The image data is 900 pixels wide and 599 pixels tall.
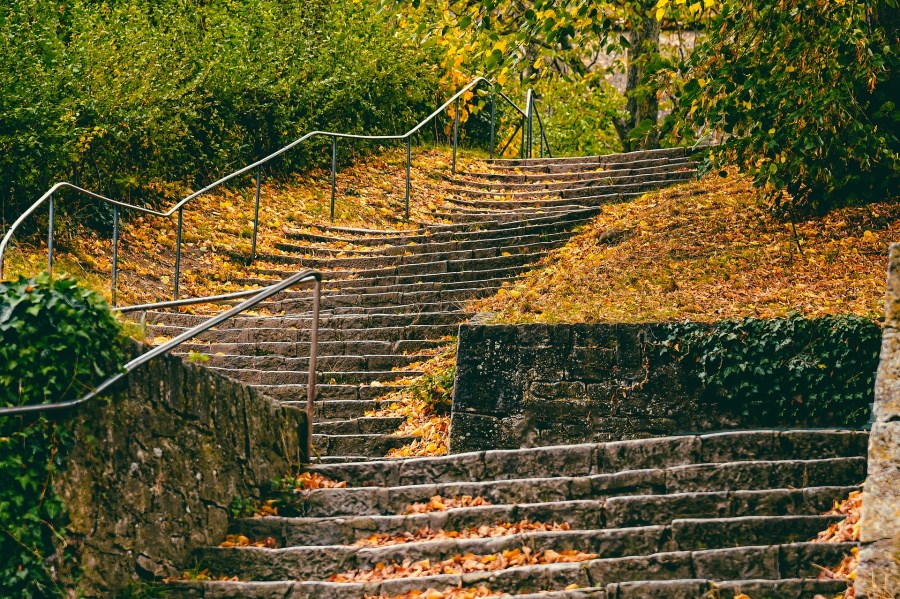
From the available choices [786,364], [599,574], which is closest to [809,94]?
[786,364]

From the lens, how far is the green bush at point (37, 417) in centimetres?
530

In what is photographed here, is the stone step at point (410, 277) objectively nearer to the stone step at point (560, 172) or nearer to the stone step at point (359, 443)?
the stone step at point (359, 443)

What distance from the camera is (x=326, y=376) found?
9.28 meters

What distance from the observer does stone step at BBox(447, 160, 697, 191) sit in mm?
13719

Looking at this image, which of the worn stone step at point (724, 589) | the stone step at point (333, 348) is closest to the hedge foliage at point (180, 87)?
the stone step at point (333, 348)

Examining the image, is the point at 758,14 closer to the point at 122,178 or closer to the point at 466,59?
the point at 466,59

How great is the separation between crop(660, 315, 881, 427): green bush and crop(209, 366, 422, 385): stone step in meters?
2.51

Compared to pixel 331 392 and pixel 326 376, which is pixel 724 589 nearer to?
pixel 331 392

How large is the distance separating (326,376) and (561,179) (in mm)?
6553

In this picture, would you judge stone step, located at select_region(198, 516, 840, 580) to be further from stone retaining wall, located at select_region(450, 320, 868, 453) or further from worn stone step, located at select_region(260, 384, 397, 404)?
worn stone step, located at select_region(260, 384, 397, 404)

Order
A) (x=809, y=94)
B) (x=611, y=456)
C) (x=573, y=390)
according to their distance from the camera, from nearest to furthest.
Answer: (x=611, y=456) → (x=573, y=390) → (x=809, y=94)

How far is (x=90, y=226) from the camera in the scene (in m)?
12.1

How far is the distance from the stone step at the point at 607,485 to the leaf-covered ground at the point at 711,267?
64.3 inches

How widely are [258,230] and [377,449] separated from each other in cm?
605
